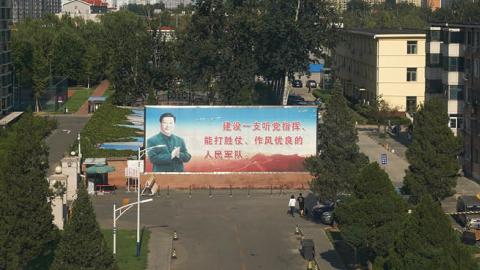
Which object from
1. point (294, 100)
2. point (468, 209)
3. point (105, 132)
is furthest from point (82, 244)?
point (294, 100)

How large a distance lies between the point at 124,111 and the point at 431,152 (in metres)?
37.4

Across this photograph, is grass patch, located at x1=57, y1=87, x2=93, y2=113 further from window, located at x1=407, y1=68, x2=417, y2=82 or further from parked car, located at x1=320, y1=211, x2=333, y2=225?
parked car, located at x1=320, y1=211, x2=333, y2=225

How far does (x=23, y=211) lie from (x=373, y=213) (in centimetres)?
1094

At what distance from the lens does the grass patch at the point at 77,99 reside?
312 feet

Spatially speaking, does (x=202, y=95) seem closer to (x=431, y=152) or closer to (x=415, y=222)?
(x=431, y=152)

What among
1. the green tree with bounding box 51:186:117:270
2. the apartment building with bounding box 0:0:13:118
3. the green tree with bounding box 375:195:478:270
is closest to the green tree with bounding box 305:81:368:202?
the green tree with bounding box 375:195:478:270

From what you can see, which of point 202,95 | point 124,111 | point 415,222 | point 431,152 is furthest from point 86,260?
point 202,95

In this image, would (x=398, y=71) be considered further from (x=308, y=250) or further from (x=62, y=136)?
(x=308, y=250)

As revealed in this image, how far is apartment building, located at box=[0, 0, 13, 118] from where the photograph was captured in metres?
75.2

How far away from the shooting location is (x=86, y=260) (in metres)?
26.7

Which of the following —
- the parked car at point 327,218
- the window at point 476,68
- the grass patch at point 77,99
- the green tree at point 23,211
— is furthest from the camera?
the grass patch at point 77,99

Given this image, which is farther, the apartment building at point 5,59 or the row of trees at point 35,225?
the apartment building at point 5,59

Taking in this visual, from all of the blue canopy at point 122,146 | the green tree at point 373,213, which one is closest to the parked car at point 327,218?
the green tree at point 373,213

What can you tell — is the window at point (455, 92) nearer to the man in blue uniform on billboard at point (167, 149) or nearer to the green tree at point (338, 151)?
the man in blue uniform on billboard at point (167, 149)
